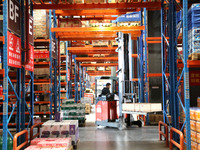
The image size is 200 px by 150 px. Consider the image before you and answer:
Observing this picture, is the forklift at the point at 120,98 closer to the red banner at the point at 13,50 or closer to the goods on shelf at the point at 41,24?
the goods on shelf at the point at 41,24

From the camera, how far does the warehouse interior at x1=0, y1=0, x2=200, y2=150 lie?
18.4 ft

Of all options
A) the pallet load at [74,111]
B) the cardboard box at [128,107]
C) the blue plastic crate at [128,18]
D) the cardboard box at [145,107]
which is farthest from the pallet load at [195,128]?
the pallet load at [74,111]

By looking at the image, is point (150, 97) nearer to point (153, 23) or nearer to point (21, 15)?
point (153, 23)

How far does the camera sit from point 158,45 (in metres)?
12.0

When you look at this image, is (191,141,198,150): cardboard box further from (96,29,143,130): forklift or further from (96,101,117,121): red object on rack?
(96,101,117,121): red object on rack

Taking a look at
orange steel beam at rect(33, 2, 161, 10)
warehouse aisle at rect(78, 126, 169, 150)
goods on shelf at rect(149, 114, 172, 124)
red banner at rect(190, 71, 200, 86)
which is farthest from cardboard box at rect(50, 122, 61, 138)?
goods on shelf at rect(149, 114, 172, 124)

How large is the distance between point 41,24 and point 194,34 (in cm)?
765

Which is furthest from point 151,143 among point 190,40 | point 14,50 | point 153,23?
point 153,23

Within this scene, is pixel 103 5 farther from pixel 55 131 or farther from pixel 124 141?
pixel 124 141

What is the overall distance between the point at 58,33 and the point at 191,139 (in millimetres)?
7942

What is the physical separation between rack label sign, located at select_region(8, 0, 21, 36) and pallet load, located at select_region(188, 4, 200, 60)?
4131 mm

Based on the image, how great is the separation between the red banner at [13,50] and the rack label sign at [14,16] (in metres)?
0.17

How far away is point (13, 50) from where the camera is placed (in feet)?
18.5

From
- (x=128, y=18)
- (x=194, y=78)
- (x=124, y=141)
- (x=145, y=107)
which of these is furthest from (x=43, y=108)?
(x=194, y=78)
